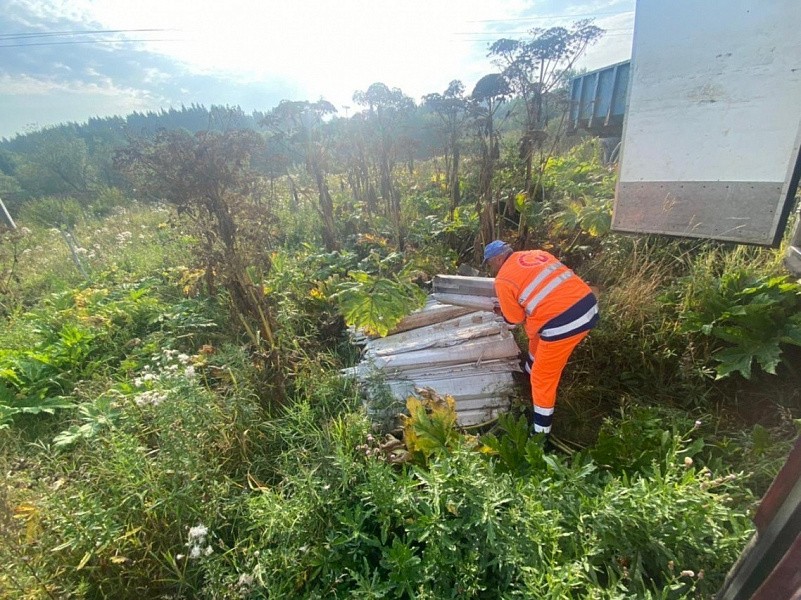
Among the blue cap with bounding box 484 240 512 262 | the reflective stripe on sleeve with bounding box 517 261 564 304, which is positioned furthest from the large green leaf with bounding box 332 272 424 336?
the reflective stripe on sleeve with bounding box 517 261 564 304

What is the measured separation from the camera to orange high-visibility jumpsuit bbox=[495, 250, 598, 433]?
254 centimetres

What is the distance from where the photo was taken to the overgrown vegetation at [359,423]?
4.58 ft

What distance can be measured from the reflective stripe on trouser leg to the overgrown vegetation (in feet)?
0.93

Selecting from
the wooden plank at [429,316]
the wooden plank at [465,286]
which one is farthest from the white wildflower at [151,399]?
the wooden plank at [465,286]

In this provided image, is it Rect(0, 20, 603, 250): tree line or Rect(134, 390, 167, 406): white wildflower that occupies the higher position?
Rect(0, 20, 603, 250): tree line

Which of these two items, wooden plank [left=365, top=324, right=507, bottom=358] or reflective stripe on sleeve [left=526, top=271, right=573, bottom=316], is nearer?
reflective stripe on sleeve [left=526, top=271, right=573, bottom=316]

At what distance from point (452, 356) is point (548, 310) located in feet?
3.02

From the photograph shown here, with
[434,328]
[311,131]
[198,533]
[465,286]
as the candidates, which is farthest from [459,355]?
[311,131]

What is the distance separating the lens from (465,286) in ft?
10.4

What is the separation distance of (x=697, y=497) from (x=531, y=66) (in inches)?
181

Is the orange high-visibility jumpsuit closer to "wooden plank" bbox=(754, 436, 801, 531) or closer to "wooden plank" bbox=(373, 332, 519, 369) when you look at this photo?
"wooden plank" bbox=(373, 332, 519, 369)

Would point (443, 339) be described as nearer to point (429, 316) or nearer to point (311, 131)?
point (429, 316)

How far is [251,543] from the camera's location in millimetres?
1695

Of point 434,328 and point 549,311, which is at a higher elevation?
point 549,311
